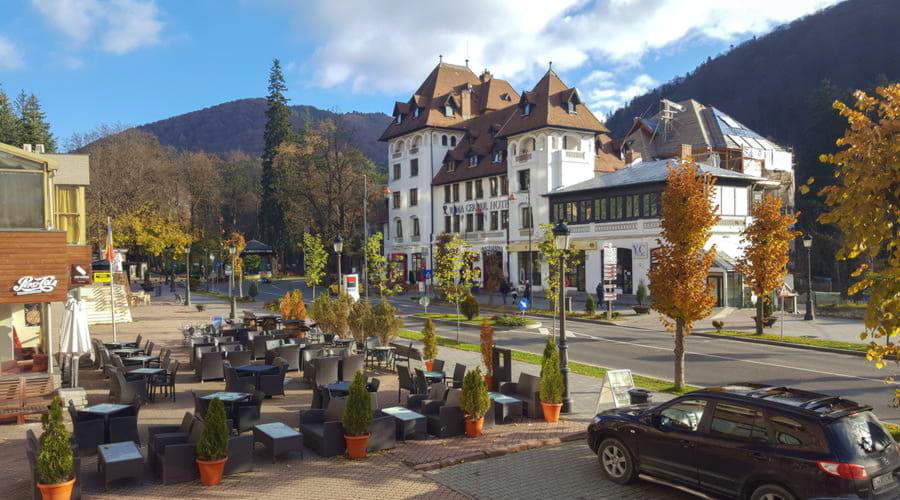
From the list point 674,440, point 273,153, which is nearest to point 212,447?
point 674,440

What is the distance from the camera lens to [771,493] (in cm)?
720

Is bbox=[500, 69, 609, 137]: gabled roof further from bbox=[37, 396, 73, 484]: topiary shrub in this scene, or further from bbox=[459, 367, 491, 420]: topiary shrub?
bbox=[37, 396, 73, 484]: topiary shrub

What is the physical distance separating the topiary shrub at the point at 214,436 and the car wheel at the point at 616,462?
5.42 meters

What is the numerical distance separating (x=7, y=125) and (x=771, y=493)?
233 ft

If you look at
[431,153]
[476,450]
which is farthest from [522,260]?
[476,450]

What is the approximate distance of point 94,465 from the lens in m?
9.71

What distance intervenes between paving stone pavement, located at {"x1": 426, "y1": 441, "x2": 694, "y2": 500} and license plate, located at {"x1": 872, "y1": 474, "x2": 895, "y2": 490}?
94.0 inches

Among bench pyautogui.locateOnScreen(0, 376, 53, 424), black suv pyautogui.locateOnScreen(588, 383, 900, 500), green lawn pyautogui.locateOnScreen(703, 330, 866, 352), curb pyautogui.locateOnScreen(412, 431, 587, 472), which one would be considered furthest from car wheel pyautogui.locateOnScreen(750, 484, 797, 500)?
green lawn pyautogui.locateOnScreen(703, 330, 866, 352)

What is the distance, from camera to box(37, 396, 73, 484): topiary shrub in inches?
299

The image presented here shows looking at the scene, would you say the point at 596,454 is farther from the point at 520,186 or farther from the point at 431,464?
the point at 520,186

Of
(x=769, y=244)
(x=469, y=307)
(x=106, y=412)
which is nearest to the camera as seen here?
(x=106, y=412)

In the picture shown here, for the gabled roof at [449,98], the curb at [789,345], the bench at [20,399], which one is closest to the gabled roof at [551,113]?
the gabled roof at [449,98]

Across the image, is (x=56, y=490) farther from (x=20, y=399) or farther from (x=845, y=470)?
(x=845, y=470)

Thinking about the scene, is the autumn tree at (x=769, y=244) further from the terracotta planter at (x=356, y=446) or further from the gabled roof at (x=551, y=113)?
the gabled roof at (x=551, y=113)
